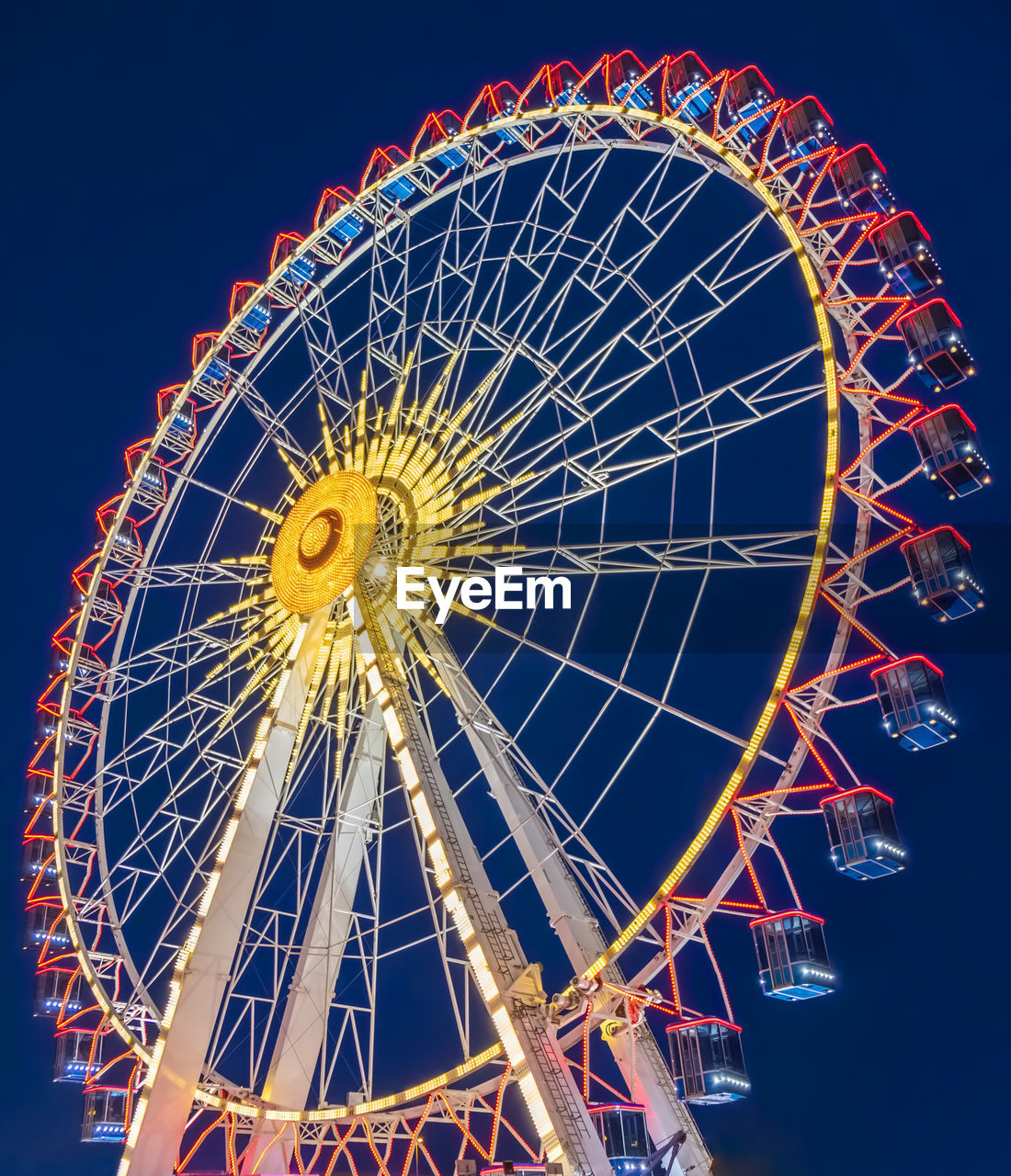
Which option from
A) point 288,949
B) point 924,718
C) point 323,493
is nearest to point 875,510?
point 924,718

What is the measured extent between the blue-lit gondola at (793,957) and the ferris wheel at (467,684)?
5 centimetres

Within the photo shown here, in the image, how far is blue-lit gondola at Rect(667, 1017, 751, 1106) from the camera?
11.7 metres

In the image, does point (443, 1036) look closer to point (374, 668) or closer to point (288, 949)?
point (288, 949)

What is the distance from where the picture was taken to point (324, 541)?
685 inches

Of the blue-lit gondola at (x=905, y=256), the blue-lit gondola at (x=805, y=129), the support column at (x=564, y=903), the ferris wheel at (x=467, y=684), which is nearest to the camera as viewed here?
→ the ferris wheel at (x=467, y=684)

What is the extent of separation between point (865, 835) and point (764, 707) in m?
2.05

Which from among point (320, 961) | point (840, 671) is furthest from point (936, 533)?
point (320, 961)

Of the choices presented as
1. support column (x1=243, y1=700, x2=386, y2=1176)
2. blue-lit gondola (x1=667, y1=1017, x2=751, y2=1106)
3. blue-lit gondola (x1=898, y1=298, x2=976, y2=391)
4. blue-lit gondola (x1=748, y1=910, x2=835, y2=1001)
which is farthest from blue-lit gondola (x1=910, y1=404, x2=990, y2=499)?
support column (x1=243, y1=700, x2=386, y2=1176)

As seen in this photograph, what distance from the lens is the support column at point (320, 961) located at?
1666 centimetres

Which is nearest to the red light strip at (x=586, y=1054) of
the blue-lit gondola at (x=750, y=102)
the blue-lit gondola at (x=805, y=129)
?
the blue-lit gondola at (x=805, y=129)

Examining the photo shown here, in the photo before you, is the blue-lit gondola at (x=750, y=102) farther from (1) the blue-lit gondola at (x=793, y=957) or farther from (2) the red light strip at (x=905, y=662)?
(1) the blue-lit gondola at (x=793, y=957)

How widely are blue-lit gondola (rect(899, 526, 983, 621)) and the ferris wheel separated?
5 centimetres

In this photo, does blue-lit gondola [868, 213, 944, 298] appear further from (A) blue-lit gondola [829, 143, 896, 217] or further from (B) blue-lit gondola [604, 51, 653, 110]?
(B) blue-lit gondola [604, 51, 653, 110]

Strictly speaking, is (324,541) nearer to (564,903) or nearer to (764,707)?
(564,903)
